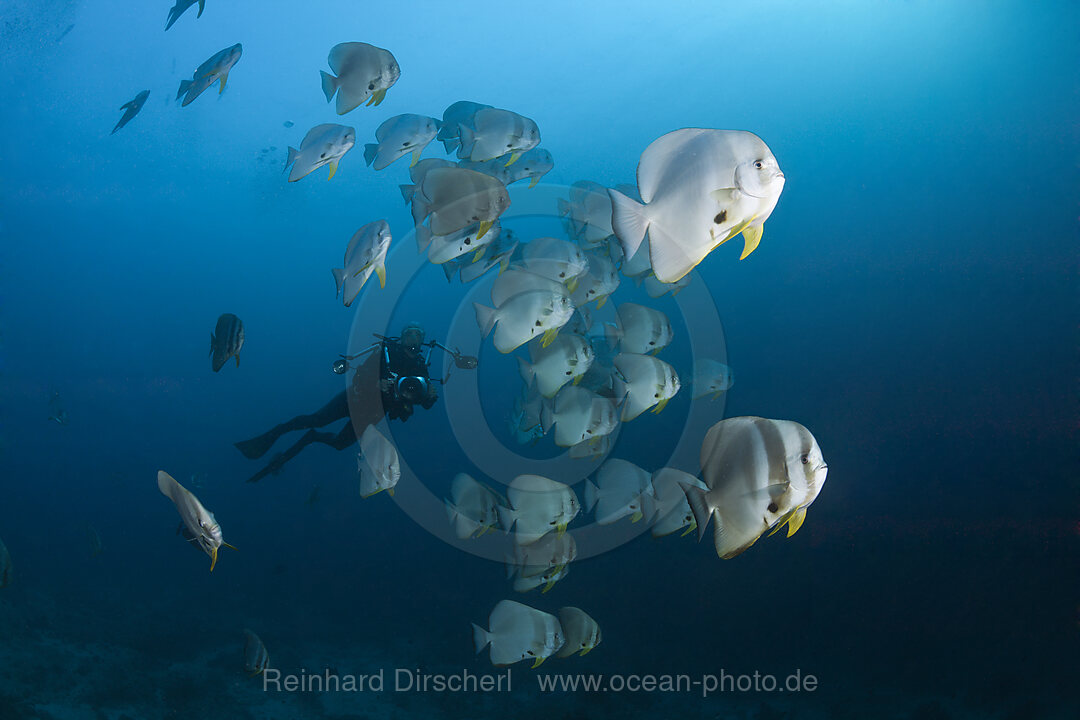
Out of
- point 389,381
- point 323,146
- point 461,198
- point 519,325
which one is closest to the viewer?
point 461,198

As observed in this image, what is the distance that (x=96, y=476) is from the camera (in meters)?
19.1

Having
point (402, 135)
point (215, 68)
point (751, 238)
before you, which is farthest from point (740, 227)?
point (215, 68)

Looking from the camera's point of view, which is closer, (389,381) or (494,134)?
(494,134)

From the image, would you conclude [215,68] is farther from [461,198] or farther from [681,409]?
[681,409]

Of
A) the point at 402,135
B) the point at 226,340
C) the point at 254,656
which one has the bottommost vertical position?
the point at 254,656

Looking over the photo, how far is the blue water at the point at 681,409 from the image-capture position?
25.0ft

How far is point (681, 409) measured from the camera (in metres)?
15.2

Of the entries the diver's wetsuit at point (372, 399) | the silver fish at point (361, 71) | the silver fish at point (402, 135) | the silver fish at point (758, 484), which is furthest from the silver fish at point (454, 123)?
the silver fish at point (758, 484)

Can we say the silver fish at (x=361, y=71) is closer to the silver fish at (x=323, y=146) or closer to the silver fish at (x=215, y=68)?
the silver fish at (x=323, y=146)

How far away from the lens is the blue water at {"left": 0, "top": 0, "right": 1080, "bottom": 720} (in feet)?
25.0

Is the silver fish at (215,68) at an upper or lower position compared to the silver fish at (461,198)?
upper

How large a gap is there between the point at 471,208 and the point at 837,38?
95.3 feet

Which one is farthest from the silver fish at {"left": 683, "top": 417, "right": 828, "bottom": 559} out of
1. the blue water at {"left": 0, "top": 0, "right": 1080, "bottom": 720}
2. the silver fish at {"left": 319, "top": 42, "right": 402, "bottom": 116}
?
the blue water at {"left": 0, "top": 0, "right": 1080, "bottom": 720}

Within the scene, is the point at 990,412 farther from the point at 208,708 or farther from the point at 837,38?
the point at 837,38
